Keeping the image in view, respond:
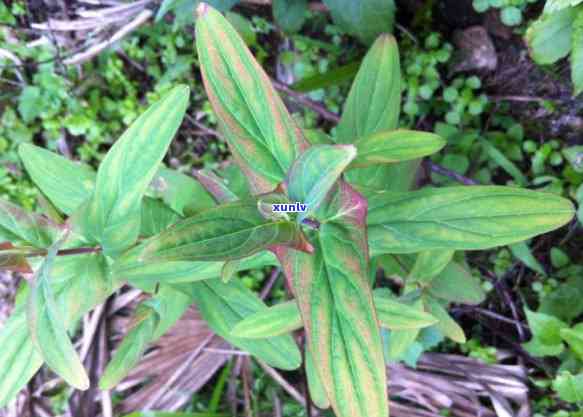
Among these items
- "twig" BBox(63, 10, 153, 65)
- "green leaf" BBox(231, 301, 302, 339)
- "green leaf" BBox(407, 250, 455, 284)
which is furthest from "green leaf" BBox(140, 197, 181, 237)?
"twig" BBox(63, 10, 153, 65)

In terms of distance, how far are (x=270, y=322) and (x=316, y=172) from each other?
0.42 meters

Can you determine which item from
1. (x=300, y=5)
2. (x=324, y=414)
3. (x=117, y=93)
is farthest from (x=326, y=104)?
(x=324, y=414)

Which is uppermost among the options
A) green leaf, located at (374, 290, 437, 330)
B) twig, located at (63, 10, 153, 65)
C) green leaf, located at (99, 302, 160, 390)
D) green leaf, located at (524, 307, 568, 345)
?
twig, located at (63, 10, 153, 65)

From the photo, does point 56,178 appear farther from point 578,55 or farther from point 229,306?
point 578,55

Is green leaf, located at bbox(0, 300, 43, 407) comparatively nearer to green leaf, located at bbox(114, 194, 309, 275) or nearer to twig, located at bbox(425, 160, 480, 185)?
green leaf, located at bbox(114, 194, 309, 275)

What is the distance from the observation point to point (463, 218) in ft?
2.64

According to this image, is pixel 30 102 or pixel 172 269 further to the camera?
pixel 30 102

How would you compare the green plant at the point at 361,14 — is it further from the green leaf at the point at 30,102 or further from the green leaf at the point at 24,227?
the green leaf at the point at 30,102

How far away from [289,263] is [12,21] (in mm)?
1641

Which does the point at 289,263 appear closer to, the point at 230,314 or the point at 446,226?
the point at 446,226

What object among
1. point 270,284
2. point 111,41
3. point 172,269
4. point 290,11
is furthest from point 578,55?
point 111,41

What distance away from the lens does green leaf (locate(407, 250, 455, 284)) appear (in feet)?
3.63

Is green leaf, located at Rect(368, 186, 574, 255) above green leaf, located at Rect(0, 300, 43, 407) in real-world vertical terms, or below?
above

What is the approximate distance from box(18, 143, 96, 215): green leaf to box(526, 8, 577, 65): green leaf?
3.25 ft
